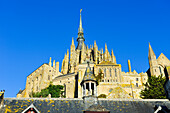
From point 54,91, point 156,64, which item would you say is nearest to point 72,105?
point 54,91

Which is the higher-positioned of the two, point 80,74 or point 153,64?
point 153,64

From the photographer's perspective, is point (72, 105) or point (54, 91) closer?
point (72, 105)

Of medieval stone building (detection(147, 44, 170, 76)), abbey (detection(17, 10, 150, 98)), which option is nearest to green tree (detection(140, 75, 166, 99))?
abbey (detection(17, 10, 150, 98))

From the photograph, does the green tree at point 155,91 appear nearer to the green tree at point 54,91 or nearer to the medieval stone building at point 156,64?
the medieval stone building at point 156,64

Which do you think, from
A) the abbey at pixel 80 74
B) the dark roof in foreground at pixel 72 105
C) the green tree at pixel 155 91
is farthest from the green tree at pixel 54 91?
the dark roof in foreground at pixel 72 105

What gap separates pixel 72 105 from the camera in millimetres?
21703

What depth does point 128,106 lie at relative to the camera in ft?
72.5

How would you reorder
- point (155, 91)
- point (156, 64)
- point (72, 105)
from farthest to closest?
1. point (156, 64)
2. point (155, 91)
3. point (72, 105)

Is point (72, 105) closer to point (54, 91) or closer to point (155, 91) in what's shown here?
point (155, 91)

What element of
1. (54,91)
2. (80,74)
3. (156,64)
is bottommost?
(54,91)

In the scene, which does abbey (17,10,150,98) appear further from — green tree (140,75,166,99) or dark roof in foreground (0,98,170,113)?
dark roof in foreground (0,98,170,113)

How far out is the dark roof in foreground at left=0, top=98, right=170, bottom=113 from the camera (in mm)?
20622

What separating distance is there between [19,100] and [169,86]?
47.7 feet

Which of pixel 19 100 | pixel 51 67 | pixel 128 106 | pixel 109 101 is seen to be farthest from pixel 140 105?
pixel 51 67
